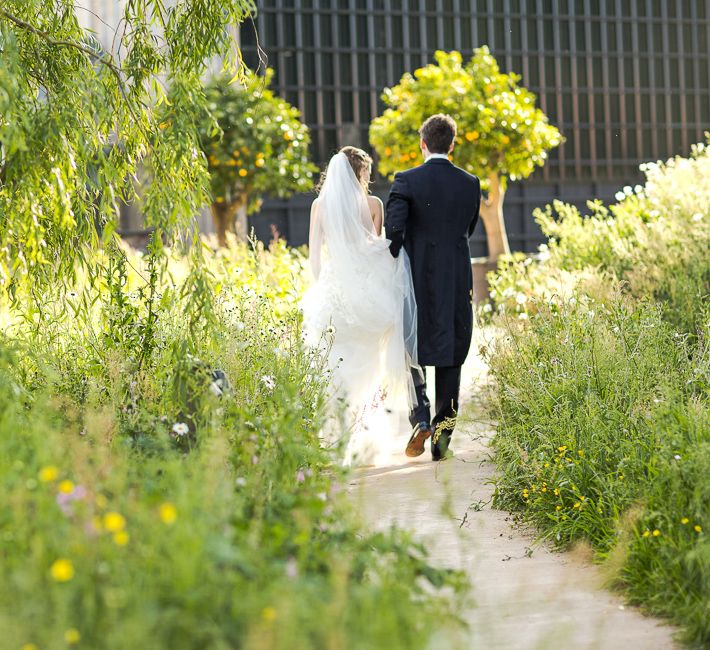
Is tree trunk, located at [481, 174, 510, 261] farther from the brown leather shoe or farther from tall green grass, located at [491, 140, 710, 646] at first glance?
the brown leather shoe

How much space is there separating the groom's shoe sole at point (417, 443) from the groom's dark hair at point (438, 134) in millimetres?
1528

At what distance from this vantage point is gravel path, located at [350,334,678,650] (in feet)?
9.89

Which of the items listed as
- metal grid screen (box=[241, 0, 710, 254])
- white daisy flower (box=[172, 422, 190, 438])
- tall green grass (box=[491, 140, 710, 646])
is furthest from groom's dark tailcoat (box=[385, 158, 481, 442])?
metal grid screen (box=[241, 0, 710, 254])

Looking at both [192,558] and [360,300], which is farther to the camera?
[360,300]

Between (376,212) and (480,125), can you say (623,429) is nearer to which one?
(376,212)

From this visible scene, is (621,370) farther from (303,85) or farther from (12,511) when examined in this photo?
(303,85)

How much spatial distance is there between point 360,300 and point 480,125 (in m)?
11.6

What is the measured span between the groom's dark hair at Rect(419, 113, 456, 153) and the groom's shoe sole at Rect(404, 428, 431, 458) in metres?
1.53

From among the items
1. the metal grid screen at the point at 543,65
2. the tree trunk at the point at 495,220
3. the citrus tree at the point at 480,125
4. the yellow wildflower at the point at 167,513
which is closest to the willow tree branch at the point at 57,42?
the yellow wildflower at the point at 167,513

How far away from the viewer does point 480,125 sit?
16953 mm

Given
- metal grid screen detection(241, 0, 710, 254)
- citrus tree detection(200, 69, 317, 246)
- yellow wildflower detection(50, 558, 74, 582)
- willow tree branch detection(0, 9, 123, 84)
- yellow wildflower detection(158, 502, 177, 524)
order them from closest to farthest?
yellow wildflower detection(50, 558, 74, 582)
yellow wildflower detection(158, 502, 177, 524)
willow tree branch detection(0, 9, 123, 84)
citrus tree detection(200, 69, 317, 246)
metal grid screen detection(241, 0, 710, 254)

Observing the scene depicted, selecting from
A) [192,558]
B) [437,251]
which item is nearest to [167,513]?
[192,558]

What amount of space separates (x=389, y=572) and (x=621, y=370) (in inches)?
103

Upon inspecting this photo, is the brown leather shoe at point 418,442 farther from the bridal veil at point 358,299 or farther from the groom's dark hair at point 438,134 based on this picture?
the groom's dark hair at point 438,134
